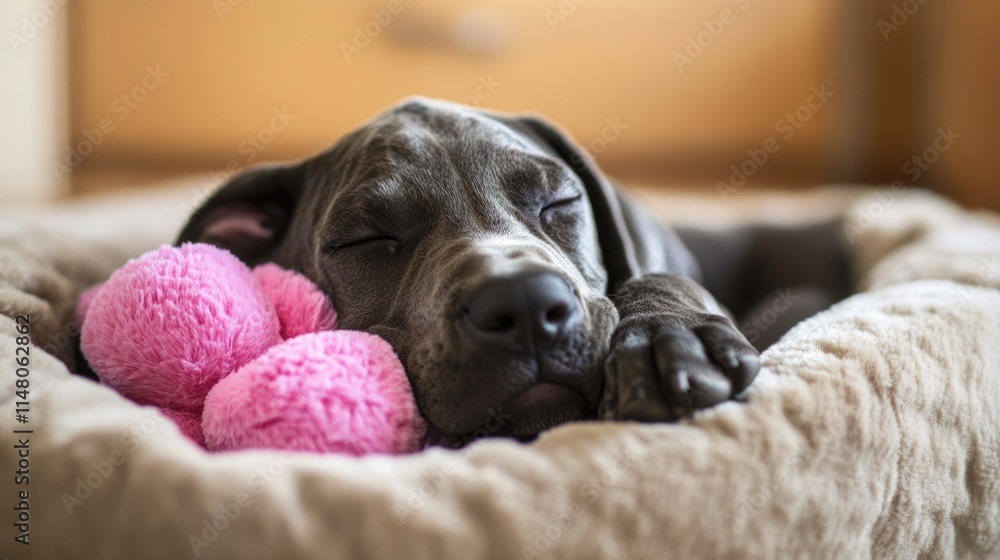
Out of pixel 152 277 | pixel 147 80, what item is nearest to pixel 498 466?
pixel 152 277

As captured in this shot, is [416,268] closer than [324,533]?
No

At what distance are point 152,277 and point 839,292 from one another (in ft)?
9.91

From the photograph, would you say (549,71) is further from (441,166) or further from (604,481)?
(604,481)

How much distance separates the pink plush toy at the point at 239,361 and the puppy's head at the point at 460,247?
121 mm

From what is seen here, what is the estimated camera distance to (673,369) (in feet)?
4.93

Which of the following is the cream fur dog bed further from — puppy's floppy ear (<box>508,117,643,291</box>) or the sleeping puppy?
A: puppy's floppy ear (<box>508,117,643,291</box>)

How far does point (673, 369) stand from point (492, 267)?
40 centimetres

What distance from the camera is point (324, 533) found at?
1.20 m

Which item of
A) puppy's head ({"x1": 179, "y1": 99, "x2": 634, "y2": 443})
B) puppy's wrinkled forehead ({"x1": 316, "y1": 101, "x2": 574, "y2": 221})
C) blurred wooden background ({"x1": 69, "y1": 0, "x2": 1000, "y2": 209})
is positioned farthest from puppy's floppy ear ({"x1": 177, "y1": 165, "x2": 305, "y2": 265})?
blurred wooden background ({"x1": 69, "y1": 0, "x2": 1000, "y2": 209})

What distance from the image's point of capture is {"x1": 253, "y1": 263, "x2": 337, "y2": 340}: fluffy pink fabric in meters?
2.00

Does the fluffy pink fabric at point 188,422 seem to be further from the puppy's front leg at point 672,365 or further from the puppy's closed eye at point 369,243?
the puppy's front leg at point 672,365

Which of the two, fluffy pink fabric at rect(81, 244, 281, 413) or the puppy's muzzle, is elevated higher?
the puppy's muzzle

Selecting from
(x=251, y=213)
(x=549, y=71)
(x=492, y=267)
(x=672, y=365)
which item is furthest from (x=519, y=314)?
(x=549, y=71)

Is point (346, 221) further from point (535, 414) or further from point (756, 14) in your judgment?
point (756, 14)
